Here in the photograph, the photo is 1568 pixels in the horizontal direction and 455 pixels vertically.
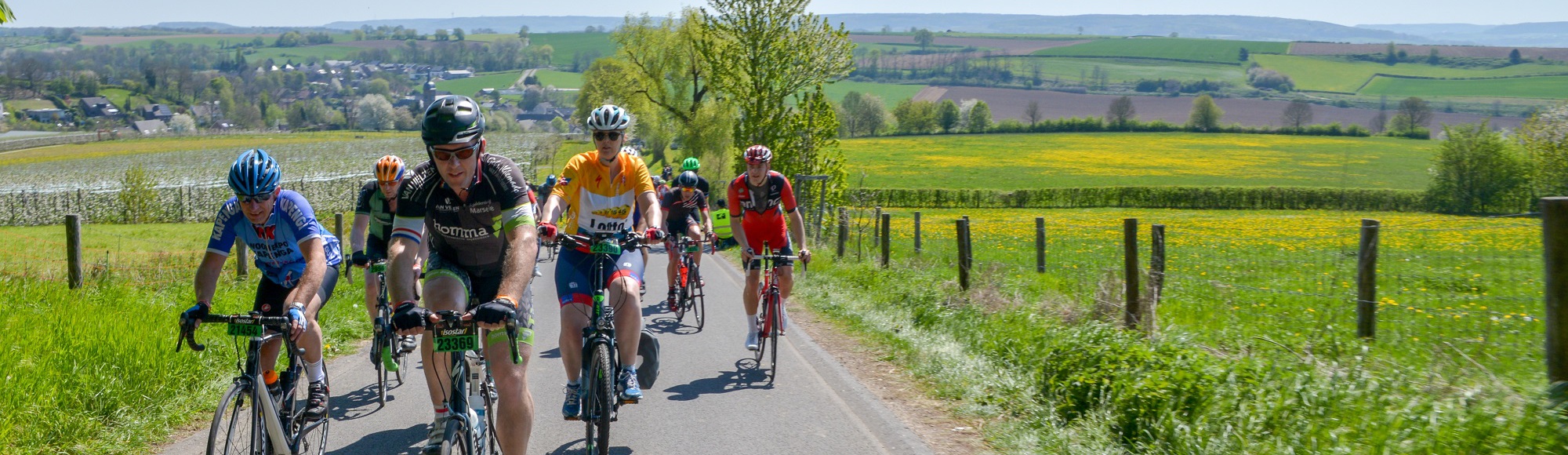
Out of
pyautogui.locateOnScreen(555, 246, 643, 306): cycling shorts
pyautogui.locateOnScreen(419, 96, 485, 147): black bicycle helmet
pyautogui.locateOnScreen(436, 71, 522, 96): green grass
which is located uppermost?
pyautogui.locateOnScreen(436, 71, 522, 96): green grass

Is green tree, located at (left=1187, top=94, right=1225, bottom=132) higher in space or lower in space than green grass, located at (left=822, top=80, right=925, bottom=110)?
lower

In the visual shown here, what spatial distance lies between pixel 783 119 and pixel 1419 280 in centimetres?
1577

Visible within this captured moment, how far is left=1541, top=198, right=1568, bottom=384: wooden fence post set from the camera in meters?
4.69

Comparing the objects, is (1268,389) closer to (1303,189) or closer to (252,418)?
(252,418)

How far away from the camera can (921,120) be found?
344ft

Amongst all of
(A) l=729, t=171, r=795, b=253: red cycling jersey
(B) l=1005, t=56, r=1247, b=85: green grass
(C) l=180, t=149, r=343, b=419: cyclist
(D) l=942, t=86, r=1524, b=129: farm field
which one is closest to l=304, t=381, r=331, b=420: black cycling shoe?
(C) l=180, t=149, r=343, b=419: cyclist

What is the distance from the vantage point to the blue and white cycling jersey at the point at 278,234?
5.07 meters

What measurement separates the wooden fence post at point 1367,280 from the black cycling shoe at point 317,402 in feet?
20.9

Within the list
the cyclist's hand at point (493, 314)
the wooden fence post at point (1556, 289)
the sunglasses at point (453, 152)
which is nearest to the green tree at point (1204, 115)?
the wooden fence post at point (1556, 289)

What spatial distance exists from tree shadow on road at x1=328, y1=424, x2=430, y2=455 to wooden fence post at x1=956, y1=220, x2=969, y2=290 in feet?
24.0

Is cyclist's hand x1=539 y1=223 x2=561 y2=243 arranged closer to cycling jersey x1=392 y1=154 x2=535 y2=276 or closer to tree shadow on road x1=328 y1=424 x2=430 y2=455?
cycling jersey x1=392 y1=154 x2=535 y2=276

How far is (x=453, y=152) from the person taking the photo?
164 inches

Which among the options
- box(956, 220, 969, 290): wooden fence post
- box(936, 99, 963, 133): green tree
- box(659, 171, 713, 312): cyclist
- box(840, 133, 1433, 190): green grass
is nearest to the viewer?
box(659, 171, 713, 312): cyclist

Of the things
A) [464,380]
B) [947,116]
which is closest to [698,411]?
[464,380]
